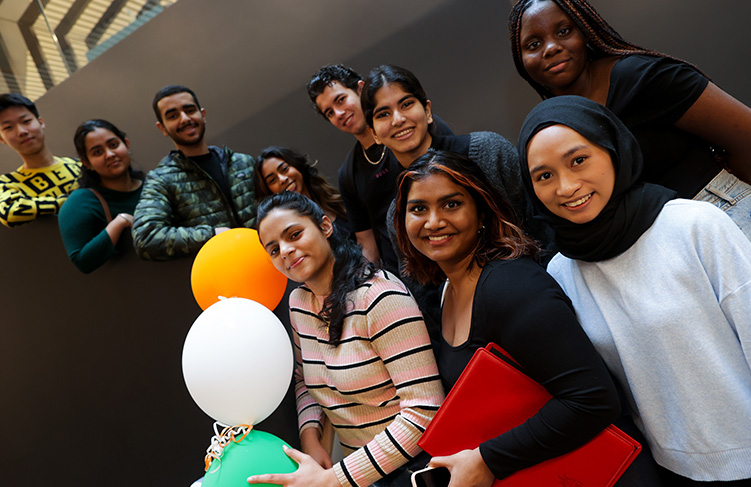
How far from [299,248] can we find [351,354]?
0.39 m

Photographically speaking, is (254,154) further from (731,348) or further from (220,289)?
(731,348)

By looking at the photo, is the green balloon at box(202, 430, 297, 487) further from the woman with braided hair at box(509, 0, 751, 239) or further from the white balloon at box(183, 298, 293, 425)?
the woman with braided hair at box(509, 0, 751, 239)

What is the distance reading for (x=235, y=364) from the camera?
1.46 m

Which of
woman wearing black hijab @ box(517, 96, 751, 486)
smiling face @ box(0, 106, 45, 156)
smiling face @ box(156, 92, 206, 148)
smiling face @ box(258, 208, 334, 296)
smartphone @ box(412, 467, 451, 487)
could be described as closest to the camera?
woman wearing black hijab @ box(517, 96, 751, 486)

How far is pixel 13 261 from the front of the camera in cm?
290

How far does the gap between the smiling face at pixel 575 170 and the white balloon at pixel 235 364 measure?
997 millimetres

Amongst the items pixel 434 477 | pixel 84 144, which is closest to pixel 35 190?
pixel 84 144

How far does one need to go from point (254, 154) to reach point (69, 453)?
218 centimetres

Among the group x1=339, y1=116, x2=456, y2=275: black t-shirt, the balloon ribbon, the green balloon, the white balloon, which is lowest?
the green balloon

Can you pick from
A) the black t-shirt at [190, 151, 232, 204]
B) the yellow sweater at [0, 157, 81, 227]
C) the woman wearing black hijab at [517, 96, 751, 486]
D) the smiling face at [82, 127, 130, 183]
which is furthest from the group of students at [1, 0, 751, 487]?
the yellow sweater at [0, 157, 81, 227]

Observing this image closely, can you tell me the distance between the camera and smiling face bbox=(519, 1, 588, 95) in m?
1.55

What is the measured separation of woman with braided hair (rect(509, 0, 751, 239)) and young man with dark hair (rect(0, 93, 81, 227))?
2756 mm

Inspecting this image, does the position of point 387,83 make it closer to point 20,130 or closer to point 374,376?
point 374,376

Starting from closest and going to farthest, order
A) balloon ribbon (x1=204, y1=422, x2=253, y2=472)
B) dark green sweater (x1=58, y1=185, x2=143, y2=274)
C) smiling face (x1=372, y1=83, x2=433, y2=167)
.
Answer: balloon ribbon (x1=204, y1=422, x2=253, y2=472) < smiling face (x1=372, y1=83, x2=433, y2=167) < dark green sweater (x1=58, y1=185, x2=143, y2=274)
